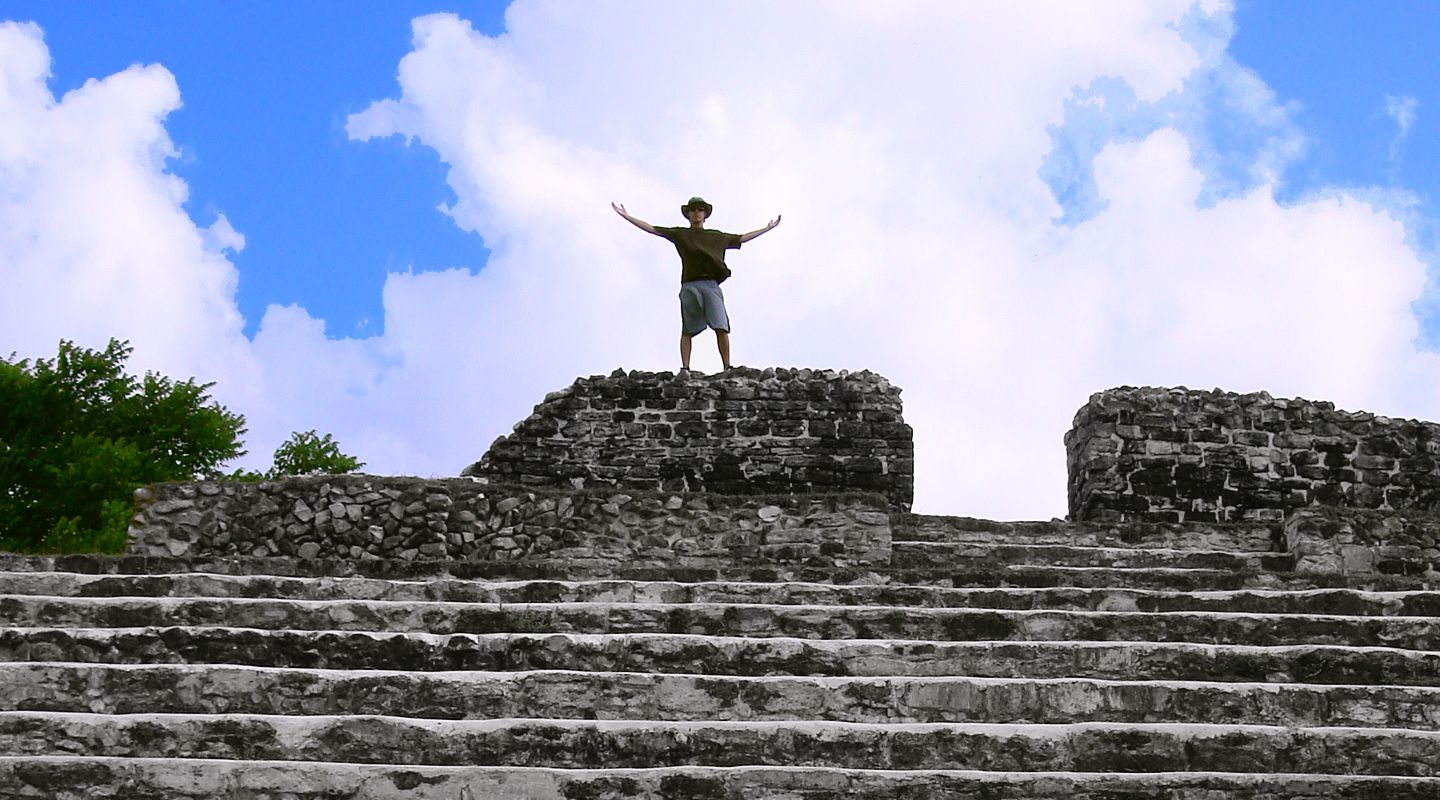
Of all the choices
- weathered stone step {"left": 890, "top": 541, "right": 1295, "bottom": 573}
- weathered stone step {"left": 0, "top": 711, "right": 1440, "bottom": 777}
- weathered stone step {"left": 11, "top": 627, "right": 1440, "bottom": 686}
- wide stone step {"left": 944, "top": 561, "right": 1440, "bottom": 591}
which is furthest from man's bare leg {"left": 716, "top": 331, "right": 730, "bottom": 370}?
weathered stone step {"left": 0, "top": 711, "right": 1440, "bottom": 777}

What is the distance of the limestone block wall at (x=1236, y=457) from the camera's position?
35.9ft

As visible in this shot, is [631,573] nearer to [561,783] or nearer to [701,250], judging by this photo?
[561,783]

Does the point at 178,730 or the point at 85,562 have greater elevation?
the point at 85,562

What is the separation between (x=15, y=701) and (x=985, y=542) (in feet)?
16.5

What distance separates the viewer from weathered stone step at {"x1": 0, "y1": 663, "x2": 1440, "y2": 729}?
5.87 meters

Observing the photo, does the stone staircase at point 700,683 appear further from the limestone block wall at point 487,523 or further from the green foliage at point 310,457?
the green foliage at point 310,457

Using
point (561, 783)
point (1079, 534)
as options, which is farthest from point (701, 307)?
point (561, 783)

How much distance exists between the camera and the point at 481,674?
236 inches

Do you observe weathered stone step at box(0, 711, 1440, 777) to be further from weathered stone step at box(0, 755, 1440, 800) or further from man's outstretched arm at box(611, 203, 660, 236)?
man's outstretched arm at box(611, 203, 660, 236)

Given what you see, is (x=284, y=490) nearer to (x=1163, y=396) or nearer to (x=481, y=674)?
(x=481, y=674)

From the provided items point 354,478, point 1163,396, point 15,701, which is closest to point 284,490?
A: point 354,478

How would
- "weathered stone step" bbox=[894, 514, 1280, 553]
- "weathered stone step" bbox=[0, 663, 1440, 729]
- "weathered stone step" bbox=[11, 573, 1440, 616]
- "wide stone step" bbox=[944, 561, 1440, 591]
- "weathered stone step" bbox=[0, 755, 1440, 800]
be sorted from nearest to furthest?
"weathered stone step" bbox=[0, 755, 1440, 800] → "weathered stone step" bbox=[0, 663, 1440, 729] → "weathered stone step" bbox=[11, 573, 1440, 616] → "wide stone step" bbox=[944, 561, 1440, 591] → "weathered stone step" bbox=[894, 514, 1280, 553]

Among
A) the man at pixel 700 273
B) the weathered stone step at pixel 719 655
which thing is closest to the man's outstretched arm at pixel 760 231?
the man at pixel 700 273

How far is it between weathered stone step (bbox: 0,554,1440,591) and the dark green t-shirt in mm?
4616
